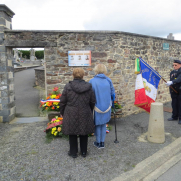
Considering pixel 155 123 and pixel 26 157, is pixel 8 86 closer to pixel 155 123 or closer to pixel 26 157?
pixel 26 157

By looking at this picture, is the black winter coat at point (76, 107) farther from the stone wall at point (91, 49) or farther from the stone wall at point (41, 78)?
the stone wall at point (41, 78)

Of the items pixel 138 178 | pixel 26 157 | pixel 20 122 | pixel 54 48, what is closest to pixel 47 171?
pixel 26 157

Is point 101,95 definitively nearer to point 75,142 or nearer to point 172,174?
point 75,142

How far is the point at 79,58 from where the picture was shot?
6.36 m

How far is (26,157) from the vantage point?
3.91 meters

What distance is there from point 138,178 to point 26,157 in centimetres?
216

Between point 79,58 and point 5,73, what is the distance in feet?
7.61

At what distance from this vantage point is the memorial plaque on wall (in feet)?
20.7

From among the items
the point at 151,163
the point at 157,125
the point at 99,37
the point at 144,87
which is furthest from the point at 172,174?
the point at 99,37

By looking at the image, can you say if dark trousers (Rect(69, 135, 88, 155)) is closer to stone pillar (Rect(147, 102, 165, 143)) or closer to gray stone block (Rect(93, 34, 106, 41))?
stone pillar (Rect(147, 102, 165, 143))

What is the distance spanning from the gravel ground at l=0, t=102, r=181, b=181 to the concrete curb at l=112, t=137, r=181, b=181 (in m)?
0.10

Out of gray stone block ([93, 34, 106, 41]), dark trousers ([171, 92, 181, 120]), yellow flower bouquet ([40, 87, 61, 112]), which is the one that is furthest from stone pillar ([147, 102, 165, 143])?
gray stone block ([93, 34, 106, 41])

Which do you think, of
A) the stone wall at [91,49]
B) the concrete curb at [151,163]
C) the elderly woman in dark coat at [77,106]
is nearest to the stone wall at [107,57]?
the stone wall at [91,49]

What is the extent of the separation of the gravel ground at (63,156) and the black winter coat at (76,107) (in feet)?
2.06
